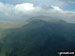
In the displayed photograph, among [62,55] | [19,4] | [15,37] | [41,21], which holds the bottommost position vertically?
[62,55]

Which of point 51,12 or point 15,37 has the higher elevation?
point 51,12

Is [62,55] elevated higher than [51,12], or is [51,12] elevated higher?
[51,12]

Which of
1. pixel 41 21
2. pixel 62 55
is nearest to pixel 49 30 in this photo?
pixel 41 21

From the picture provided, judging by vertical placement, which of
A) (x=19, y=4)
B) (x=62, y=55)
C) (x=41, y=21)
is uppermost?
(x=19, y=4)

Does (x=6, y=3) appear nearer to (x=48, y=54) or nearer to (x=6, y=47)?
(x=6, y=47)

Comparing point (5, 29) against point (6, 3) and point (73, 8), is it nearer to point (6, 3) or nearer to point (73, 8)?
point (6, 3)

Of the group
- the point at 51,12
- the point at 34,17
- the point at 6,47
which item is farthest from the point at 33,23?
the point at 6,47
